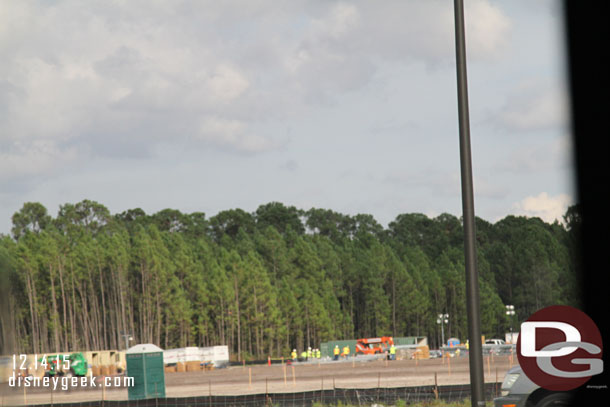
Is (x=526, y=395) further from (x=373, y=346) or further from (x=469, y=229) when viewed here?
(x=373, y=346)

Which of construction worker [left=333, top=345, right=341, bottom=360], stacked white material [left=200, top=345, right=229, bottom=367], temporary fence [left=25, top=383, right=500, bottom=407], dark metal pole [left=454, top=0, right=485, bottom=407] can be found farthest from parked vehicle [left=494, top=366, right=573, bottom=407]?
construction worker [left=333, top=345, right=341, bottom=360]

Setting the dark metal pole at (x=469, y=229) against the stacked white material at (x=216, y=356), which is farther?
the stacked white material at (x=216, y=356)

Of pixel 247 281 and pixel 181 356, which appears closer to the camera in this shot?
pixel 181 356

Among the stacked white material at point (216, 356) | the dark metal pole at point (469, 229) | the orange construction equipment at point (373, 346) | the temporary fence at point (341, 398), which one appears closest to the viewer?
the dark metal pole at point (469, 229)

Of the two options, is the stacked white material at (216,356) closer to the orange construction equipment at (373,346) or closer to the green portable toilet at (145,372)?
the orange construction equipment at (373,346)

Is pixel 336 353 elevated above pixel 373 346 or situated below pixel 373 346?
below

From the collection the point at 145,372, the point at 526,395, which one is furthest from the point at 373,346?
the point at 526,395

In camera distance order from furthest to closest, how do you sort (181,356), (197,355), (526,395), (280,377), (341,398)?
(197,355), (181,356), (280,377), (341,398), (526,395)

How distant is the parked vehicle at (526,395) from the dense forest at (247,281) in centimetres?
6490

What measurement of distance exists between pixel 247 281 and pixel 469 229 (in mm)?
96716

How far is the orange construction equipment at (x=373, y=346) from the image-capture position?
9312 centimetres

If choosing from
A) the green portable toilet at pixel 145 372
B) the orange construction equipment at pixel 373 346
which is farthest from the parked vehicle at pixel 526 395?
the orange construction equipment at pixel 373 346

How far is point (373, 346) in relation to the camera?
311 ft

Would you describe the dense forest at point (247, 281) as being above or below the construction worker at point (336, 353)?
above
